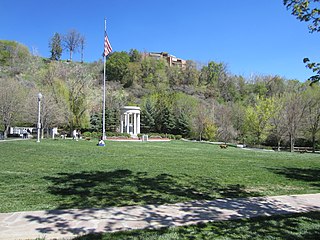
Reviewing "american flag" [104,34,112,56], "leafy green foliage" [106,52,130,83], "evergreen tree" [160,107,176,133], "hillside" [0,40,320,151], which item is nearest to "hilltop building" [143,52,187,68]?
"hillside" [0,40,320,151]

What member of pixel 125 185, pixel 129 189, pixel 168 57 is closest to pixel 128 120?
pixel 125 185

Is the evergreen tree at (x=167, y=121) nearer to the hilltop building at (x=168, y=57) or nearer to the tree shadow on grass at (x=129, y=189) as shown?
the tree shadow on grass at (x=129, y=189)

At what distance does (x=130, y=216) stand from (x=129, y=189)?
193 cm

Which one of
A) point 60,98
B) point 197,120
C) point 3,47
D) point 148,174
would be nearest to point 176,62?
point 3,47

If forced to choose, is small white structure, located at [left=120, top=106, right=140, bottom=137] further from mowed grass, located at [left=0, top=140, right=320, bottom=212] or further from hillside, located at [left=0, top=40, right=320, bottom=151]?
mowed grass, located at [left=0, top=140, right=320, bottom=212]

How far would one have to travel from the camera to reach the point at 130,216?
4.59m

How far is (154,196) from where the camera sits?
19.5ft

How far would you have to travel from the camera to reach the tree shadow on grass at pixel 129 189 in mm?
5500

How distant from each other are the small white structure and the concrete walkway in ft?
136

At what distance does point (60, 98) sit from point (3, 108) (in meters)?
8.65

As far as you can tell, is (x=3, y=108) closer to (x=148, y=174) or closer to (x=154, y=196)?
(x=148, y=174)

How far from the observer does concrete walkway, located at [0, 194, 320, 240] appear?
3.90 metres

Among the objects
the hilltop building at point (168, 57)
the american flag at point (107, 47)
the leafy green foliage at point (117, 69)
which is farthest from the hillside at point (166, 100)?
the hilltop building at point (168, 57)

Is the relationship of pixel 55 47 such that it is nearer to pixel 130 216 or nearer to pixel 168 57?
pixel 168 57
